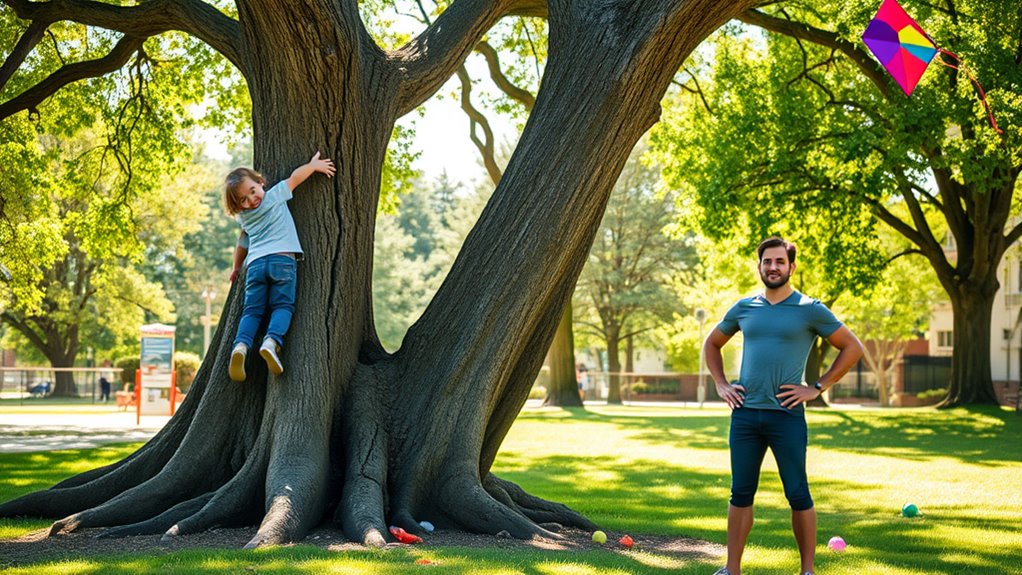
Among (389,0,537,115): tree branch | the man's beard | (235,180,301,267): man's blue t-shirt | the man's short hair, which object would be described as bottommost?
the man's beard

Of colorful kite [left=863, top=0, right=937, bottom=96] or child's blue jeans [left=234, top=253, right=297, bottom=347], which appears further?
colorful kite [left=863, top=0, right=937, bottom=96]

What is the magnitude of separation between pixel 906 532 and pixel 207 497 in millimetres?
5445

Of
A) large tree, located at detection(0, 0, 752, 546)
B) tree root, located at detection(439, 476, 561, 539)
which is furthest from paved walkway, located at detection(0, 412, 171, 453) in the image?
tree root, located at detection(439, 476, 561, 539)

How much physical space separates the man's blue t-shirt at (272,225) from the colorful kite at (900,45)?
7130 mm

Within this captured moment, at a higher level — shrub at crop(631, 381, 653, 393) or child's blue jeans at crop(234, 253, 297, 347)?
child's blue jeans at crop(234, 253, 297, 347)

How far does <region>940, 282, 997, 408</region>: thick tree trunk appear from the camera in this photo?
2508 cm

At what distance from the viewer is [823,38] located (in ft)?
68.8

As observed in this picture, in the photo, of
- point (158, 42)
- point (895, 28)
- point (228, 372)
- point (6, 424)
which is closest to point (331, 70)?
point (228, 372)

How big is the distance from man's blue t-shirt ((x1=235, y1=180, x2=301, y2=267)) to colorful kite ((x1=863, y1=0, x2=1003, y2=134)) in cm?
713

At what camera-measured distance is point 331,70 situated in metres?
7.95

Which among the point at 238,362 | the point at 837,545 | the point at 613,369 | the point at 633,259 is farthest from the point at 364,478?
the point at 613,369

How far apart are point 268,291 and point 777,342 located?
383 centimetres

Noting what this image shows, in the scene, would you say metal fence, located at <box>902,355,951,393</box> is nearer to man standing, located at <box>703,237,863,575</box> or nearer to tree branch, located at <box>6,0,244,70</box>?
tree branch, located at <box>6,0,244,70</box>

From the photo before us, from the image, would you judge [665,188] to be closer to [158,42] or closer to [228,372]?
[158,42]
